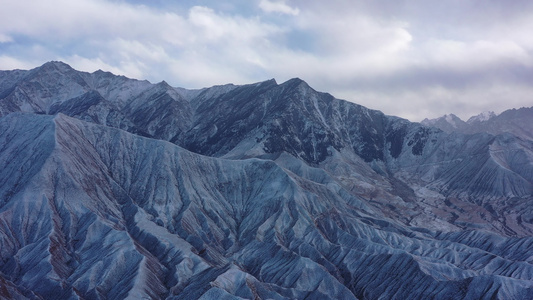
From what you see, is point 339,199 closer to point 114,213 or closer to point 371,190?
point 371,190

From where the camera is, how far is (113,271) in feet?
252

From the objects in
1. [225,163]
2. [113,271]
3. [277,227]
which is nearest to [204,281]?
[113,271]

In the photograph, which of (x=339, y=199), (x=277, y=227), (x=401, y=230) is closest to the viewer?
(x=277, y=227)

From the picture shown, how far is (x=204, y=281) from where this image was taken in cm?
7612

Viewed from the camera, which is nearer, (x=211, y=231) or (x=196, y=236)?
(x=196, y=236)

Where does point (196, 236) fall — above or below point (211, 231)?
below

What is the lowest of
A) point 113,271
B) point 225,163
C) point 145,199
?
point 113,271

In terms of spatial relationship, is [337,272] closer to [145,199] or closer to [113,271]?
[113,271]

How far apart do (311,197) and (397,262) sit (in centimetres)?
3927

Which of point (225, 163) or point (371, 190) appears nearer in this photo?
point (225, 163)

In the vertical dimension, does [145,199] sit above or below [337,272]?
above

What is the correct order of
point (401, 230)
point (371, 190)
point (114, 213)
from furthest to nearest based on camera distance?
point (371, 190) → point (401, 230) → point (114, 213)

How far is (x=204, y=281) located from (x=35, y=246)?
31.4 metres

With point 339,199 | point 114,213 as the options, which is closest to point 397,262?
point 339,199
